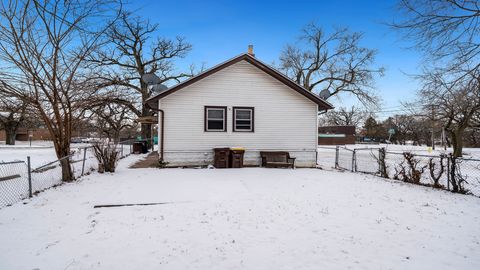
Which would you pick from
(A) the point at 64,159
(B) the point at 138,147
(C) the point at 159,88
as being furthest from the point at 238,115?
(B) the point at 138,147

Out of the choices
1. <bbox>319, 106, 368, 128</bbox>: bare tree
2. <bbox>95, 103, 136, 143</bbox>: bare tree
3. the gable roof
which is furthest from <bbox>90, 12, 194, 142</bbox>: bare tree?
<bbox>319, 106, 368, 128</bbox>: bare tree

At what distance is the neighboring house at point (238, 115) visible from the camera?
431 inches

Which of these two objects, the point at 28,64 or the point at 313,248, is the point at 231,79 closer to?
the point at 28,64

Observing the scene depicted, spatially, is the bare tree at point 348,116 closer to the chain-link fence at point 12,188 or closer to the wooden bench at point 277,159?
the wooden bench at point 277,159

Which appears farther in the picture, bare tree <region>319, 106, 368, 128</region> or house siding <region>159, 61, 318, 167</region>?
bare tree <region>319, 106, 368, 128</region>

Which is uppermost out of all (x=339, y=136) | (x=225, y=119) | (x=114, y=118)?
(x=114, y=118)

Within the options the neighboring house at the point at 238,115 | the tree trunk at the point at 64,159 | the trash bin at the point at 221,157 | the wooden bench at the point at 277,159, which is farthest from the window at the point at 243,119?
the tree trunk at the point at 64,159

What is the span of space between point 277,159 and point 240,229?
7.98 meters

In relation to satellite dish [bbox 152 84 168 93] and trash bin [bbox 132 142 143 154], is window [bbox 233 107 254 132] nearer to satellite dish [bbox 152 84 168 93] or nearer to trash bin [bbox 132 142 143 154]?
satellite dish [bbox 152 84 168 93]

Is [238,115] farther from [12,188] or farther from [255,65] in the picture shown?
[12,188]

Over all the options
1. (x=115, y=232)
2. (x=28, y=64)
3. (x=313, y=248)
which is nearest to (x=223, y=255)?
(x=313, y=248)

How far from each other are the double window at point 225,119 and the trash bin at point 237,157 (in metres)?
1.07

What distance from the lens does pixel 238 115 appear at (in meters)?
11.6

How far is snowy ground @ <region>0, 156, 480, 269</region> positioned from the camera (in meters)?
3.23
